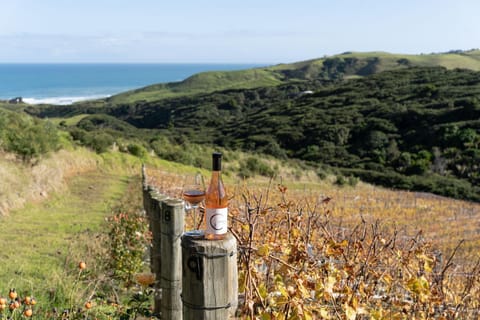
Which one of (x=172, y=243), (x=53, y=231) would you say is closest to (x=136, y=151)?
(x=53, y=231)

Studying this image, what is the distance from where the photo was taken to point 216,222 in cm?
182

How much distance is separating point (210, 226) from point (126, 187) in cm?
1136

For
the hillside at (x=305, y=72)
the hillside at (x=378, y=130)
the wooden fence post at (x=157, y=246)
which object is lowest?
the hillside at (x=378, y=130)

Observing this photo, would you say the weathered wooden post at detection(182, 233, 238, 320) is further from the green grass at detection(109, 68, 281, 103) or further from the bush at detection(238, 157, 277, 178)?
the green grass at detection(109, 68, 281, 103)

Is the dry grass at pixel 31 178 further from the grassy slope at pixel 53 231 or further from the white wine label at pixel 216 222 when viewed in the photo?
the white wine label at pixel 216 222

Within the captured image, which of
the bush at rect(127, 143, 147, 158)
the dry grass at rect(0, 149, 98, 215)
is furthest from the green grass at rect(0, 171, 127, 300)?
the bush at rect(127, 143, 147, 158)

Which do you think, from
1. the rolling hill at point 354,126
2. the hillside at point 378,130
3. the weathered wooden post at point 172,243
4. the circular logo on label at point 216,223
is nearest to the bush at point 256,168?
the rolling hill at point 354,126

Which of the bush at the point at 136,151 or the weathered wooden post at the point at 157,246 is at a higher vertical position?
the weathered wooden post at the point at 157,246

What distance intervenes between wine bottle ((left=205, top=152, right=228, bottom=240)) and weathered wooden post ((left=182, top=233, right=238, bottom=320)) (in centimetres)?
5

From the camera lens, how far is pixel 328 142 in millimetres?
40281

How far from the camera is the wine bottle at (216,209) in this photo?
181 cm

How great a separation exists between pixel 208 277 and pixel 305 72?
114m

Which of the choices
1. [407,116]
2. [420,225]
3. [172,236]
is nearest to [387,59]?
[407,116]

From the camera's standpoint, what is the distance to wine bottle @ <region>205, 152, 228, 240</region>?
1.81 meters
